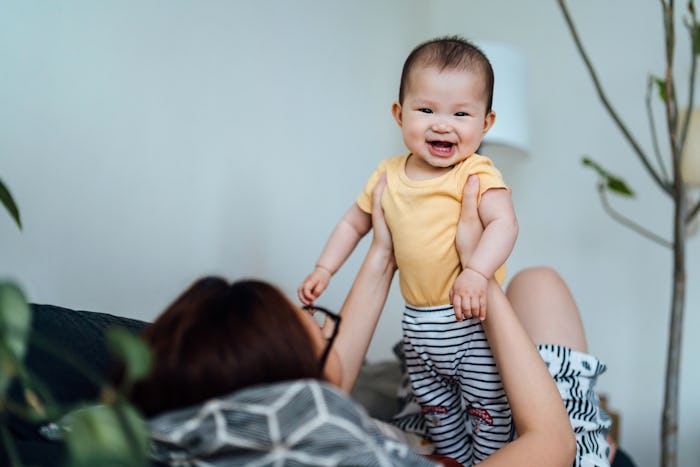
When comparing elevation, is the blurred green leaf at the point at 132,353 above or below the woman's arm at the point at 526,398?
above

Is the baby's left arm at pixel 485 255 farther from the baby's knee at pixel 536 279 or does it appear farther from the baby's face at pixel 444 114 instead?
the baby's knee at pixel 536 279

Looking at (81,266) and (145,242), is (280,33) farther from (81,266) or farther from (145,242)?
(81,266)

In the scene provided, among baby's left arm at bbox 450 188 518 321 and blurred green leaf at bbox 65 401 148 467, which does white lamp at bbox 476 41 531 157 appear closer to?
baby's left arm at bbox 450 188 518 321

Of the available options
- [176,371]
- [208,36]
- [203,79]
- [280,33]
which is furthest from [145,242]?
[176,371]

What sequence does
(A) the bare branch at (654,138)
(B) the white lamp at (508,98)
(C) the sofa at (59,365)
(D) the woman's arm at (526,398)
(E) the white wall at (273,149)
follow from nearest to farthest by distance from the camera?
(C) the sofa at (59,365) < (D) the woman's arm at (526,398) < (E) the white wall at (273,149) < (A) the bare branch at (654,138) < (B) the white lamp at (508,98)

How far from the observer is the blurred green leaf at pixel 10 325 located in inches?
19.2

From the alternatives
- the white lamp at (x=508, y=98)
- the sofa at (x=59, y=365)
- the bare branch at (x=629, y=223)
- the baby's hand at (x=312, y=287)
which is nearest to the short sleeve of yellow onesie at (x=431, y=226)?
the baby's hand at (x=312, y=287)

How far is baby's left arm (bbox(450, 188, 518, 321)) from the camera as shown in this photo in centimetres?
105

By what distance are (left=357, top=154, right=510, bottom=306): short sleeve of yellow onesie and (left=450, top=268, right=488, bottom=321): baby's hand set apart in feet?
0.38

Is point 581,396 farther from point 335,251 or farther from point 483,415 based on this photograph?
point 335,251

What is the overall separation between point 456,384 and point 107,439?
0.86 metres

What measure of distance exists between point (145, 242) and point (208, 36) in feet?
1.96

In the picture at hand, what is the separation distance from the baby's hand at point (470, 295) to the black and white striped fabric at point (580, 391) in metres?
0.26

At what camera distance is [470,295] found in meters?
1.05
